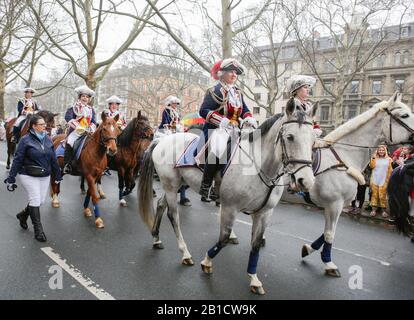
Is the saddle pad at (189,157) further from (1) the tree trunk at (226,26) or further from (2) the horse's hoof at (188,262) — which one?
(1) the tree trunk at (226,26)

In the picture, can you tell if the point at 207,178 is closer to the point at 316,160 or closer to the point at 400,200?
the point at 316,160

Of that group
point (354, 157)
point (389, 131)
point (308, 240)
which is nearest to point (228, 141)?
point (354, 157)

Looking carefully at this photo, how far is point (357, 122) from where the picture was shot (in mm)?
4699

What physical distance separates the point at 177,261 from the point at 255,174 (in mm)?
1910

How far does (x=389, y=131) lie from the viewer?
4477 millimetres

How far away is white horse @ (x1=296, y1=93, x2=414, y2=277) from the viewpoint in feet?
14.5

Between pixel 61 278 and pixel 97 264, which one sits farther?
pixel 97 264

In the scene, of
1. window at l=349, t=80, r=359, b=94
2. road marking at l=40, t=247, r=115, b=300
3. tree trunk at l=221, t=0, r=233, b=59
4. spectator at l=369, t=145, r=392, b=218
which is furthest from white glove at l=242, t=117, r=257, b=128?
window at l=349, t=80, r=359, b=94

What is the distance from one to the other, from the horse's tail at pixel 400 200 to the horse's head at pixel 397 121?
1093 millimetres

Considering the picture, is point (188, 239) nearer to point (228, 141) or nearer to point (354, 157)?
point (228, 141)

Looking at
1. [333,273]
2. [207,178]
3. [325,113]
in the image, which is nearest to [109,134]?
[207,178]

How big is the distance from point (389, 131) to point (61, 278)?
498 cm

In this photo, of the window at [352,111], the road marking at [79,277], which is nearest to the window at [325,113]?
the window at [352,111]

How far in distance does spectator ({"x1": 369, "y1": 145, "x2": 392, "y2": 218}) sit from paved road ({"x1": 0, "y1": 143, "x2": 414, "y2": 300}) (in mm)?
1105
